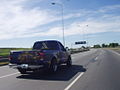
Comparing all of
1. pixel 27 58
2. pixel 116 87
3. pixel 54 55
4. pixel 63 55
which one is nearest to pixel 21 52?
pixel 27 58

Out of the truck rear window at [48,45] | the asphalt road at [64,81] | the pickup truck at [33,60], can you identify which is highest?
the truck rear window at [48,45]

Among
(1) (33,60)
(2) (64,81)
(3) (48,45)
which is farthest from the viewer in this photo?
(3) (48,45)

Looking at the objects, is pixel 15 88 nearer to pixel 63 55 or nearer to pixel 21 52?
pixel 21 52

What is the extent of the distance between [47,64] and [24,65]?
122 centimetres

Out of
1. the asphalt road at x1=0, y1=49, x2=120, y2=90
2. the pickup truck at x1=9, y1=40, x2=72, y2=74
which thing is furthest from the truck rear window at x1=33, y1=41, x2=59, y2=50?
the asphalt road at x1=0, y1=49, x2=120, y2=90

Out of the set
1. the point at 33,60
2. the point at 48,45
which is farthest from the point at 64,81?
the point at 48,45

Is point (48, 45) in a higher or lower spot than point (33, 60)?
higher

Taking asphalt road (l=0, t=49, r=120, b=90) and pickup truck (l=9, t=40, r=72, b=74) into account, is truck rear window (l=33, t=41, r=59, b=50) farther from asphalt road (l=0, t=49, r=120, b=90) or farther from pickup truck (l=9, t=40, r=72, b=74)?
asphalt road (l=0, t=49, r=120, b=90)

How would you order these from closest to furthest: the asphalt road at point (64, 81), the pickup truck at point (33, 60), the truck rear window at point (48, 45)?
the asphalt road at point (64, 81)
the pickup truck at point (33, 60)
the truck rear window at point (48, 45)

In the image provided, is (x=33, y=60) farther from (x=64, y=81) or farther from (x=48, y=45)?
(x=48, y=45)

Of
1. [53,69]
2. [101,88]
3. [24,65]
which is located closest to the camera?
[101,88]

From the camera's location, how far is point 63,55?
15.9m

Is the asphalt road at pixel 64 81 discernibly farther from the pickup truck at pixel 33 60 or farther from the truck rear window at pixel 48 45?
the truck rear window at pixel 48 45

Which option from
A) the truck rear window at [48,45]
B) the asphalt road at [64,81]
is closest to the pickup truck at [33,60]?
the asphalt road at [64,81]
